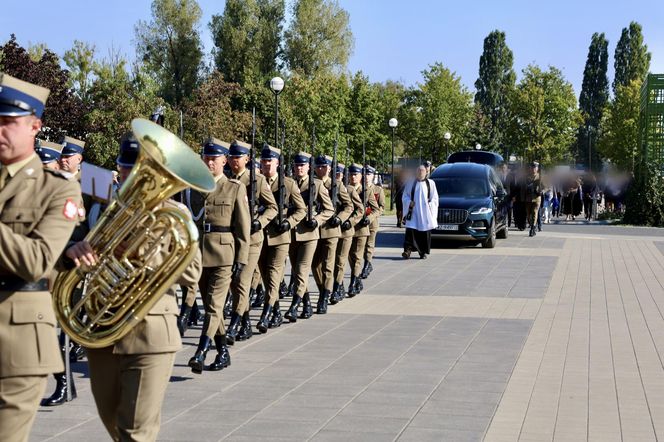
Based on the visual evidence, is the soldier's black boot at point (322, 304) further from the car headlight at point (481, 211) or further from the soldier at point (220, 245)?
the car headlight at point (481, 211)

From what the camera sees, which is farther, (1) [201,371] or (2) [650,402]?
(1) [201,371]

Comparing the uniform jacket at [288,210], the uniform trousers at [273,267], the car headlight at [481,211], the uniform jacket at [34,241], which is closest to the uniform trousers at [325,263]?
the uniform jacket at [288,210]

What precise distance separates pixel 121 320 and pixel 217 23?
254 feet

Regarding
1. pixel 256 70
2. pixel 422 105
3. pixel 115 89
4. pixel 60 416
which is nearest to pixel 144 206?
pixel 60 416

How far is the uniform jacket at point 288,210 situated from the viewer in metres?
11.3

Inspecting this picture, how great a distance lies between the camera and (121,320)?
4605 millimetres

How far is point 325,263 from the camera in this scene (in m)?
12.9

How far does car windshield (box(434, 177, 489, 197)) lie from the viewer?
23688 millimetres

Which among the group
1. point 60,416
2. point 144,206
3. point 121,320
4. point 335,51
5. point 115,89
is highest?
point 335,51

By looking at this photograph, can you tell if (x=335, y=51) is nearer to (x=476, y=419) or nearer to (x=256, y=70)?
(x=256, y=70)

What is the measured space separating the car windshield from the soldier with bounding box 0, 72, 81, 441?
19.8 m

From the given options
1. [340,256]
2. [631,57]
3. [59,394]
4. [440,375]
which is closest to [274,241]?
[340,256]

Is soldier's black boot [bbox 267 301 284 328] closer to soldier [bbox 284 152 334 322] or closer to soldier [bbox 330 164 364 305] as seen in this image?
soldier [bbox 284 152 334 322]

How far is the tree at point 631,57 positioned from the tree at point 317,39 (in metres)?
28.6
